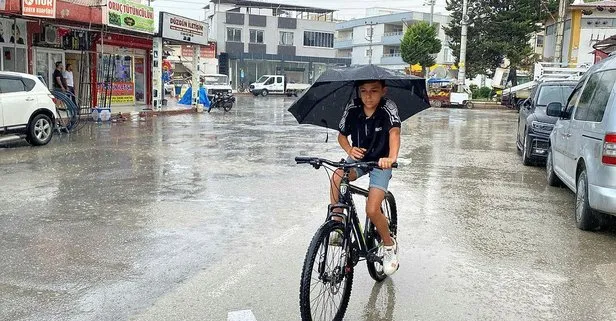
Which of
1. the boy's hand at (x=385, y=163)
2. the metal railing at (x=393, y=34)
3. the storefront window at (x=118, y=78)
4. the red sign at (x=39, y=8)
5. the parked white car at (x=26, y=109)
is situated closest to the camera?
the boy's hand at (x=385, y=163)

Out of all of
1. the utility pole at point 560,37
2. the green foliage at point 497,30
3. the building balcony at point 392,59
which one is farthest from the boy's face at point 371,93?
the building balcony at point 392,59

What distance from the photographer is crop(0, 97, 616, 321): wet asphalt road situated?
4.45 metres

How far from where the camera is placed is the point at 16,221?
670 cm

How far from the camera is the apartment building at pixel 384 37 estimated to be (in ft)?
229

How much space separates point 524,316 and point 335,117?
2158 millimetres

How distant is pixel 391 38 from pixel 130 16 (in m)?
53.1

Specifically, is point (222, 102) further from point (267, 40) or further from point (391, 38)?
point (391, 38)

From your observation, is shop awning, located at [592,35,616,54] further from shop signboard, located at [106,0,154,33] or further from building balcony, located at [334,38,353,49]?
building balcony, located at [334,38,353,49]

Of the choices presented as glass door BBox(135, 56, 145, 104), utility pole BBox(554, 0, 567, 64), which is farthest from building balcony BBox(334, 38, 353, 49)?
glass door BBox(135, 56, 145, 104)

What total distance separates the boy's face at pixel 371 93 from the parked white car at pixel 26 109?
10.4 meters

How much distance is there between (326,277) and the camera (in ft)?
12.8

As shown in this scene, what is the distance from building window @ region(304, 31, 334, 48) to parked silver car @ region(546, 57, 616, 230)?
204 feet

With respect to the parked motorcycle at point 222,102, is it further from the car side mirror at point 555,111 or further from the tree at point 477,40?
the tree at point 477,40

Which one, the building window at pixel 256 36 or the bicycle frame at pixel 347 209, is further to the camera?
the building window at pixel 256 36
